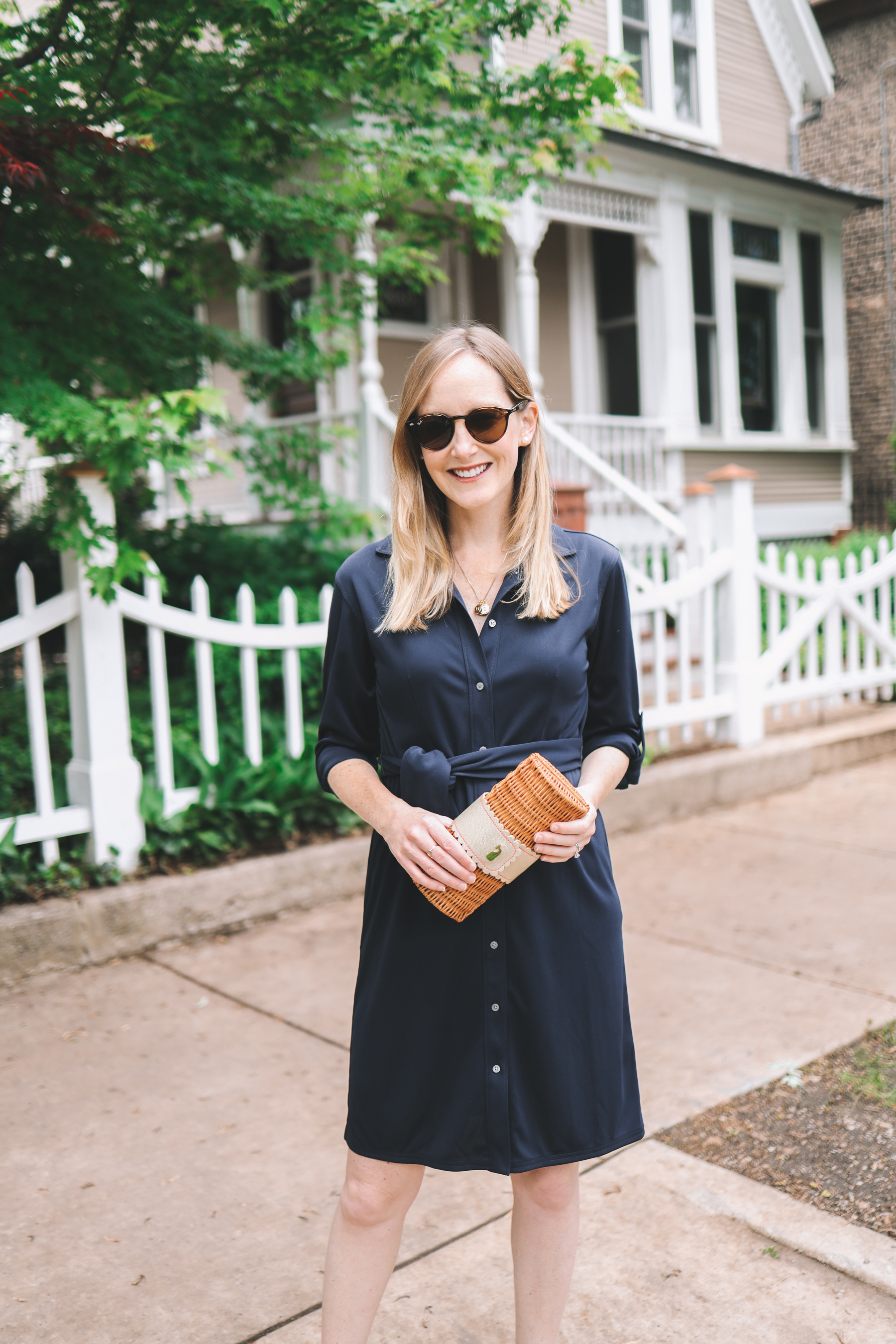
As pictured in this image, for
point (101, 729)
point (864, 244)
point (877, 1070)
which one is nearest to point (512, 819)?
point (877, 1070)

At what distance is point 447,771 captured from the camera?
1.84 metres

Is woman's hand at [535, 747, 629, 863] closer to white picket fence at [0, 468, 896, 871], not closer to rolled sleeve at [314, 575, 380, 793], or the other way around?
rolled sleeve at [314, 575, 380, 793]

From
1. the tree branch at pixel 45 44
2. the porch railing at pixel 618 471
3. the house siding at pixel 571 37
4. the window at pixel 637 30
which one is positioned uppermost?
the window at pixel 637 30

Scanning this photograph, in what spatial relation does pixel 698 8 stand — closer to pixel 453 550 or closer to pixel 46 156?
pixel 46 156

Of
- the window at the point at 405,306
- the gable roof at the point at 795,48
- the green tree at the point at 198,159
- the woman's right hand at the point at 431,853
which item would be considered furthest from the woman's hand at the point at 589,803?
the gable roof at the point at 795,48

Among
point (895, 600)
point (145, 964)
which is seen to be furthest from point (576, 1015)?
point (895, 600)

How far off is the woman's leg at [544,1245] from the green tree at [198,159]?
9.31 feet

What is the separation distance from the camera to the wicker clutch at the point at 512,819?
1.70 m

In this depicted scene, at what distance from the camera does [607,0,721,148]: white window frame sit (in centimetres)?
1226

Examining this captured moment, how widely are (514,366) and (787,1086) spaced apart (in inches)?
89.8

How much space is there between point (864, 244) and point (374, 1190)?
52.8 ft

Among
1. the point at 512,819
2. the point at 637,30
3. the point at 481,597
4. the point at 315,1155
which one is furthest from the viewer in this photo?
the point at 637,30

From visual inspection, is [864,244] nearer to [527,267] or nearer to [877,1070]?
[527,267]

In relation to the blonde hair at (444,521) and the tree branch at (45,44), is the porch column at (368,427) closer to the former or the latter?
the tree branch at (45,44)
